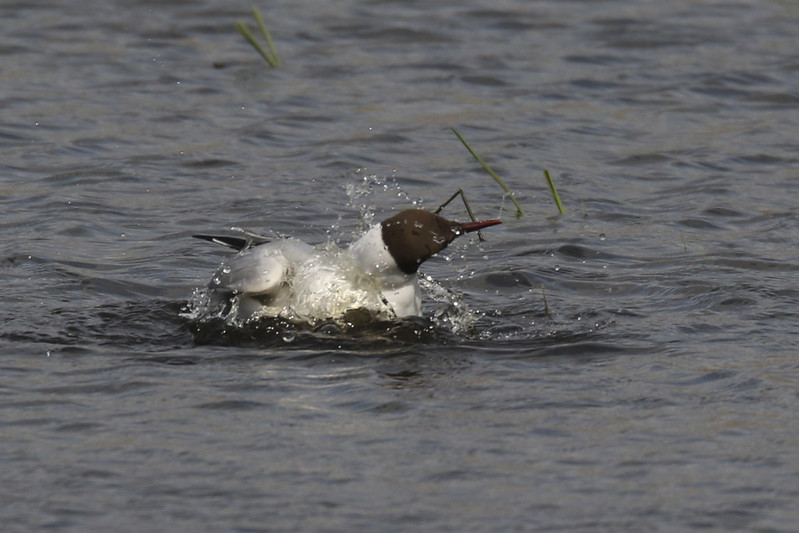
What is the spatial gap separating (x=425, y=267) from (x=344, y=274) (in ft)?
5.08

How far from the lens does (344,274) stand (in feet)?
21.6

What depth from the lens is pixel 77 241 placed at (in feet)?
27.3

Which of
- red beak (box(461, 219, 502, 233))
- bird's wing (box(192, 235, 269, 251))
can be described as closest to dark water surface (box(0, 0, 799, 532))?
bird's wing (box(192, 235, 269, 251))

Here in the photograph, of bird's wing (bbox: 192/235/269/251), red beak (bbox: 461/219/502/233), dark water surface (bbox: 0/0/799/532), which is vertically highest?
red beak (bbox: 461/219/502/233)

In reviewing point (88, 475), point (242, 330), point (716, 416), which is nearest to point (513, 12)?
point (242, 330)

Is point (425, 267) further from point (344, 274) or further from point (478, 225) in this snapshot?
point (478, 225)

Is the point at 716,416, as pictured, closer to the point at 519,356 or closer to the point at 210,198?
the point at 519,356

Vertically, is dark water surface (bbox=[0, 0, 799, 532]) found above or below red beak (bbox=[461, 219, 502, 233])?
below

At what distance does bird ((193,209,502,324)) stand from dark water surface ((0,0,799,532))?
138mm

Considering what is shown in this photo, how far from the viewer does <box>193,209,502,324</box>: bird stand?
647cm

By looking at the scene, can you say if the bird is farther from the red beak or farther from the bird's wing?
the bird's wing

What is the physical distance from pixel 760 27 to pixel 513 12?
2.47m

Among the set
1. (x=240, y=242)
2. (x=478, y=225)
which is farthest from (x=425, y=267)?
(x=478, y=225)

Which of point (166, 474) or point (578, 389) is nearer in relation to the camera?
point (166, 474)
